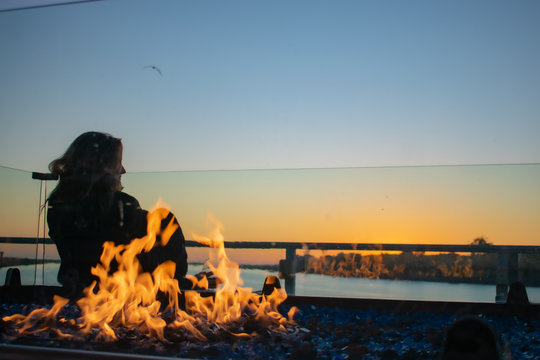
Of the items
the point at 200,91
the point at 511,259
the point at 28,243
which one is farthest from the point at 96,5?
the point at 511,259

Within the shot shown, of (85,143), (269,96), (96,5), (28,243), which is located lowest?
(28,243)

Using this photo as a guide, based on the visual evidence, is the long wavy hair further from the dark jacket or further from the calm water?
the calm water

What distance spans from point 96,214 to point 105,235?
11 cm

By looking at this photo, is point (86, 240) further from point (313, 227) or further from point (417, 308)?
point (417, 308)

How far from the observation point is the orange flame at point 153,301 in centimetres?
156

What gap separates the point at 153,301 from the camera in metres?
1.77

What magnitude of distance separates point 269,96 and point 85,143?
2.92 ft

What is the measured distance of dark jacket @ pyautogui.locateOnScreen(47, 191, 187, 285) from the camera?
201cm

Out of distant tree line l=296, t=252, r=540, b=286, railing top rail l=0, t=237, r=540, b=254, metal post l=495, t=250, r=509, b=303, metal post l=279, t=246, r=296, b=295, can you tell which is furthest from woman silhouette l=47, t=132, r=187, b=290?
metal post l=495, t=250, r=509, b=303

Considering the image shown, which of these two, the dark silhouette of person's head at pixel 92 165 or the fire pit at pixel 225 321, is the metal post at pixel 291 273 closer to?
the fire pit at pixel 225 321

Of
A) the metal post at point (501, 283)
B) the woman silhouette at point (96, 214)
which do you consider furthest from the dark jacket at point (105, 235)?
the metal post at point (501, 283)

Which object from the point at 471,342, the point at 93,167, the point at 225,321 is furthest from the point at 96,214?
the point at 471,342

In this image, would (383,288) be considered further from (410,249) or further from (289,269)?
(289,269)

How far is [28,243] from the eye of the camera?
2.35 m
